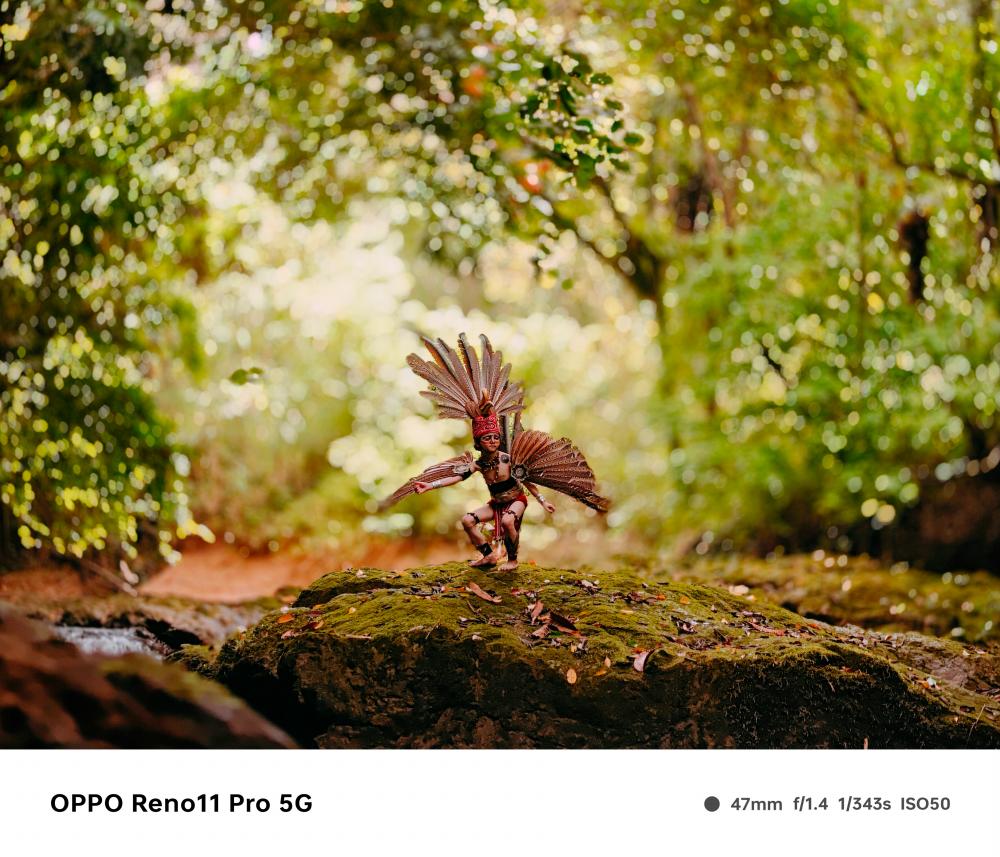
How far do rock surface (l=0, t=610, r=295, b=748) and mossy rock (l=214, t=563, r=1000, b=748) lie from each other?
0.21 meters

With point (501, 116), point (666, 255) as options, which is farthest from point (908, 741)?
point (666, 255)

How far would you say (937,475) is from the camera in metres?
5.38

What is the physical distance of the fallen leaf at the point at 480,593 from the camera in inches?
98.4

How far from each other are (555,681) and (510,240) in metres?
3.55

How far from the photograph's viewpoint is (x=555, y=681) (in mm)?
2271

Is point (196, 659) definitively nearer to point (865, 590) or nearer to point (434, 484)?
point (434, 484)

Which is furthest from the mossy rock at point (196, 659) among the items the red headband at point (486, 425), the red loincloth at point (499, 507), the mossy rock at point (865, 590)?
the mossy rock at point (865, 590)

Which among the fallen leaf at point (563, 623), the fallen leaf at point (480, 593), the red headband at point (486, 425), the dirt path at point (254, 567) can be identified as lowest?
the dirt path at point (254, 567)

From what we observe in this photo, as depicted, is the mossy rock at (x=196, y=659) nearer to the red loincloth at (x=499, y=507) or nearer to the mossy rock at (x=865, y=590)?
the red loincloth at (x=499, y=507)

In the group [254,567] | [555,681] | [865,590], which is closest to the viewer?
[555,681]

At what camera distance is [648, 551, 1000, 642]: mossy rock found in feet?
12.0

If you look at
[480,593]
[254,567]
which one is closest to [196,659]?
[480,593]
